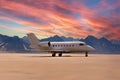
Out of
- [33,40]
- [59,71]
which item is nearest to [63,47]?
[33,40]

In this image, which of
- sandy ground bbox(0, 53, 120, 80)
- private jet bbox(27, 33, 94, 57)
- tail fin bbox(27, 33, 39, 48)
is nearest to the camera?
sandy ground bbox(0, 53, 120, 80)

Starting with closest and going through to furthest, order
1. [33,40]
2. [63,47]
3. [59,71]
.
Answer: [59,71] < [63,47] < [33,40]

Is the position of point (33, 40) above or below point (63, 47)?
above

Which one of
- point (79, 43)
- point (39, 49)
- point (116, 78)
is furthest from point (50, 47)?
point (116, 78)

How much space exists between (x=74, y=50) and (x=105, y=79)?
62735 mm

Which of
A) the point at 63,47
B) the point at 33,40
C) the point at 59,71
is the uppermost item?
the point at 33,40

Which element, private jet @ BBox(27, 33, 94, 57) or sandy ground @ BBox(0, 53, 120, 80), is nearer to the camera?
sandy ground @ BBox(0, 53, 120, 80)

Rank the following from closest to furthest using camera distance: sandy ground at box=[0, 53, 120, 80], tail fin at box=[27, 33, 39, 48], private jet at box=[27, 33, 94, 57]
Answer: sandy ground at box=[0, 53, 120, 80] → private jet at box=[27, 33, 94, 57] → tail fin at box=[27, 33, 39, 48]

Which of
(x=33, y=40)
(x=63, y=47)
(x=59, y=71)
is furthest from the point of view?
(x=33, y=40)

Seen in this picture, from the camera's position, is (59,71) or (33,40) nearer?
(59,71)

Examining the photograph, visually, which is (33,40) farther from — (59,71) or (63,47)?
(59,71)

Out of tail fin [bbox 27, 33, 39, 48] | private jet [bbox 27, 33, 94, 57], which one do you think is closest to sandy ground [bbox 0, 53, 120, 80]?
private jet [bbox 27, 33, 94, 57]

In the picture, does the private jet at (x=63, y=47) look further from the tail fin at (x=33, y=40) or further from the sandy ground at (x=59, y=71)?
the sandy ground at (x=59, y=71)

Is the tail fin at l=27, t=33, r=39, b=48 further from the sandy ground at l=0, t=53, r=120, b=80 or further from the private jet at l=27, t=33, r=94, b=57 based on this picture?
the sandy ground at l=0, t=53, r=120, b=80
